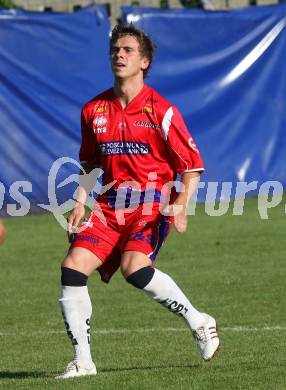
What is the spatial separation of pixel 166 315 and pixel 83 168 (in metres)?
2.58

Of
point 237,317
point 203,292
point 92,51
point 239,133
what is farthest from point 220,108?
point 237,317

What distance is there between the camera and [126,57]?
23.6 ft

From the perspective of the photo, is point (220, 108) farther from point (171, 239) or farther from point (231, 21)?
point (171, 239)

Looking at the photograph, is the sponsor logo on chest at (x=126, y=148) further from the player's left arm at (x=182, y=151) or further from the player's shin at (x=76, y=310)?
the player's shin at (x=76, y=310)

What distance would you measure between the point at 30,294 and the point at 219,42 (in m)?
7.57

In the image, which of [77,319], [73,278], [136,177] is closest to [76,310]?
[77,319]

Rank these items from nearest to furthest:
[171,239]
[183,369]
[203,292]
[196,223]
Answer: [183,369] < [203,292] < [171,239] < [196,223]

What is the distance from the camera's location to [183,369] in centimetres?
714

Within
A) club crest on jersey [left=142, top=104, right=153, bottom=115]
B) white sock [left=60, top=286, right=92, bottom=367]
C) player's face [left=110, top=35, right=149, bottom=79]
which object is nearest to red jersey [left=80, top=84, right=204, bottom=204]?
club crest on jersey [left=142, top=104, right=153, bottom=115]

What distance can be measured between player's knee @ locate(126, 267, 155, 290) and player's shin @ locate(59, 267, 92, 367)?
0.27m

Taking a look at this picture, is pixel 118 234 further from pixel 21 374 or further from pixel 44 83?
pixel 44 83

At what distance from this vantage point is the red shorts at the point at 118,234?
7078mm

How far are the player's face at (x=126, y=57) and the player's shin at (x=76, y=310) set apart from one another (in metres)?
1.21

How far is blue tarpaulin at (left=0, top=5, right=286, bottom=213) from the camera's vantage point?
16.0 metres
